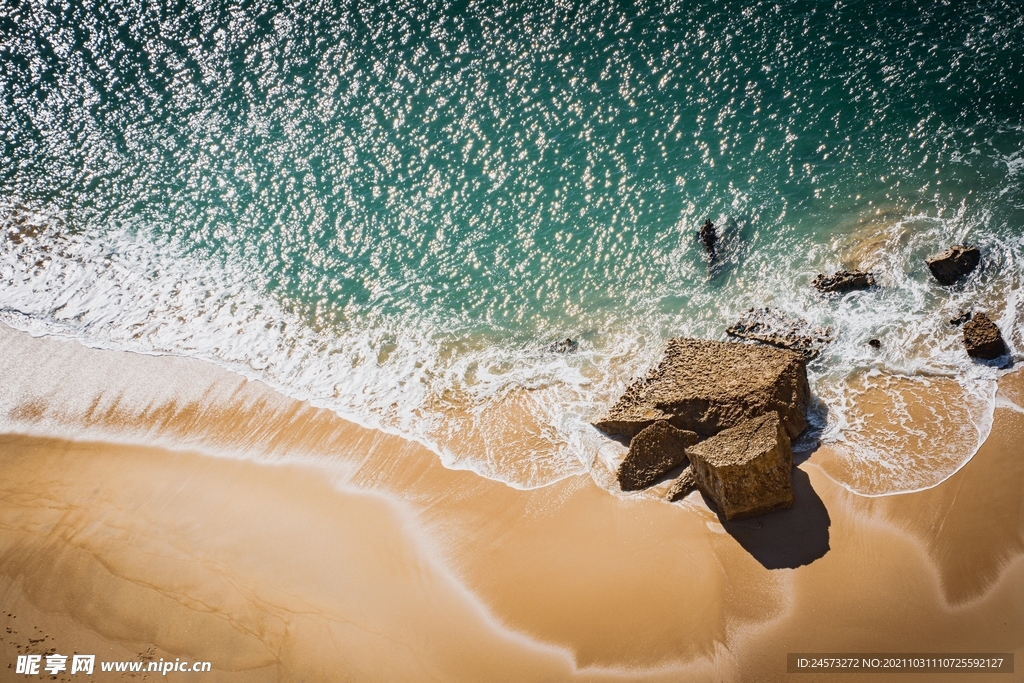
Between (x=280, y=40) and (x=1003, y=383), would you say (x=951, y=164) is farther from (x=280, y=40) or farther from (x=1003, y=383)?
(x=280, y=40)

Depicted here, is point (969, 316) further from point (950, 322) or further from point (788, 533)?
point (788, 533)

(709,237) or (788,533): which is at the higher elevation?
(709,237)

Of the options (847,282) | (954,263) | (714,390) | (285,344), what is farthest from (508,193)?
Result: (954,263)

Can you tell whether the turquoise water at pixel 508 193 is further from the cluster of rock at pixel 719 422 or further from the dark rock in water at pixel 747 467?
the dark rock in water at pixel 747 467

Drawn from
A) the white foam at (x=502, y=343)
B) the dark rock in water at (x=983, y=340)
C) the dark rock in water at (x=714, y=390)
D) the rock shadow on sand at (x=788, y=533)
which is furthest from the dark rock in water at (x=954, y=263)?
the rock shadow on sand at (x=788, y=533)

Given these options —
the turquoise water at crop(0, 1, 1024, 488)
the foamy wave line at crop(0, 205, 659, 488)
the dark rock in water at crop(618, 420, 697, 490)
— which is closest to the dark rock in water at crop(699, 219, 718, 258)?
the turquoise water at crop(0, 1, 1024, 488)

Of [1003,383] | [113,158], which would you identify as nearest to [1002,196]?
[1003,383]

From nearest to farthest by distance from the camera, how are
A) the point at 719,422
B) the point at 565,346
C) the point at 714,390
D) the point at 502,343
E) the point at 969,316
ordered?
1. the point at 719,422
2. the point at 714,390
3. the point at 969,316
4. the point at 565,346
5. the point at 502,343

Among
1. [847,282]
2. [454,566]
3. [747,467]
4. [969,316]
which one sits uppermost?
[847,282]
